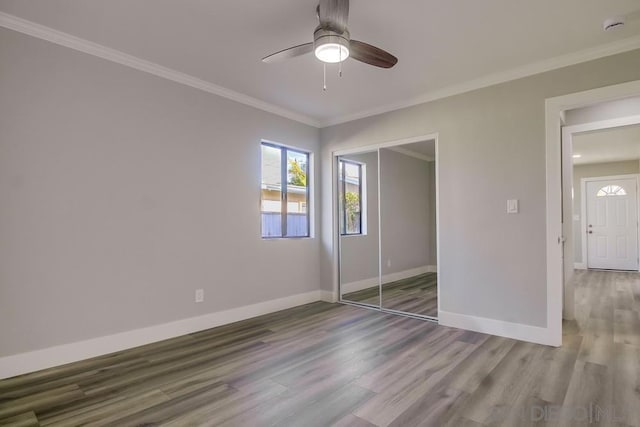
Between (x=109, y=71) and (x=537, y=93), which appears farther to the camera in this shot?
(x=537, y=93)

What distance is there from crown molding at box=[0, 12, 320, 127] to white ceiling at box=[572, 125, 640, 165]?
4711 mm

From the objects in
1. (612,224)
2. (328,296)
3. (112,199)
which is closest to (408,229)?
(328,296)

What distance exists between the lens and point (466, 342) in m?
3.19

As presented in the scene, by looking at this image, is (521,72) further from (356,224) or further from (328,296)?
(328,296)

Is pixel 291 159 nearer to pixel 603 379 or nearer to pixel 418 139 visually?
pixel 418 139

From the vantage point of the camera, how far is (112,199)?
2971 millimetres

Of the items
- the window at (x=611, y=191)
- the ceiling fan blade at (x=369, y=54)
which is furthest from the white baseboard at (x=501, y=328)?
the window at (x=611, y=191)

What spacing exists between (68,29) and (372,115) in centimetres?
323

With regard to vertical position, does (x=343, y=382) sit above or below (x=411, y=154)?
below

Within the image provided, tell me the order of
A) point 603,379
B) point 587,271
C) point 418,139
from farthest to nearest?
point 587,271
point 418,139
point 603,379

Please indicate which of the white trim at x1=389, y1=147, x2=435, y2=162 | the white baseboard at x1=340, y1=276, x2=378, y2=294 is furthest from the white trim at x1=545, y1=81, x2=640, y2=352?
the white baseboard at x1=340, y1=276, x2=378, y2=294

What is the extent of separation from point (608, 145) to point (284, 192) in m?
6.12

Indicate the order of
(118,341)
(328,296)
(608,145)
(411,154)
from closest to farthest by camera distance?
(118,341) < (328,296) < (411,154) < (608,145)

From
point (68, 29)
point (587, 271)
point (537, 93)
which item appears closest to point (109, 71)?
point (68, 29)
